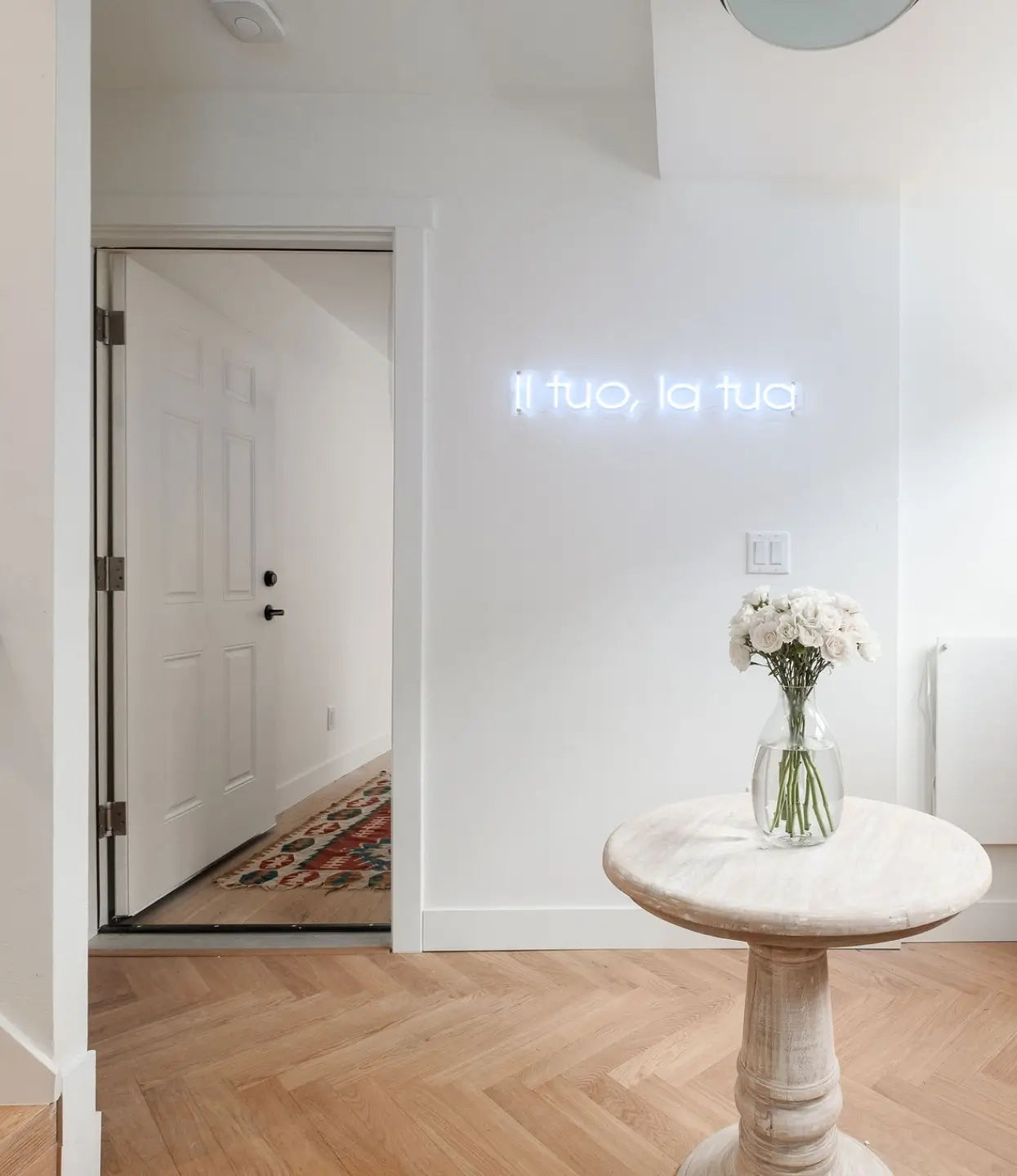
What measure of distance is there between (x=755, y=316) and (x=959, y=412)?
2.35 feet

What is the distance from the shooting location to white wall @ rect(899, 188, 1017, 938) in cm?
250

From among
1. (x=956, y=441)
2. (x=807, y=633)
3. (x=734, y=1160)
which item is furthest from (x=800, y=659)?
(x=956, y=441)

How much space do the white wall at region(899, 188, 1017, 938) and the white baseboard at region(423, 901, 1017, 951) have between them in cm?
89

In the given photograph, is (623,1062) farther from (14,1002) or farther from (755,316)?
(755,316)

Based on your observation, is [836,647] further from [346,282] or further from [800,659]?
[346,282]

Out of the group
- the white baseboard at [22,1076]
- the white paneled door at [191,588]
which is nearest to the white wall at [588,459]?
the white paneled door at [191,588]

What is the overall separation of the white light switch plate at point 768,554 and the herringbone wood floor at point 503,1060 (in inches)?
45.6

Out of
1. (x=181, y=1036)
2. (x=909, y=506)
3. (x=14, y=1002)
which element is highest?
(x=909, y=506)

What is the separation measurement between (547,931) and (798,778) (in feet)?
4.33

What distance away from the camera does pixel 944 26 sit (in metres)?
1.72

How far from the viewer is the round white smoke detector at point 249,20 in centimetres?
205

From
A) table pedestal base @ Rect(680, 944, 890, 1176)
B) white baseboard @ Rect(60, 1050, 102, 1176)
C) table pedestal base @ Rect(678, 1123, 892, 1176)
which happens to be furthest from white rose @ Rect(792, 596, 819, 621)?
white baseboard @ Rect(60, 1050, 102, 1176)

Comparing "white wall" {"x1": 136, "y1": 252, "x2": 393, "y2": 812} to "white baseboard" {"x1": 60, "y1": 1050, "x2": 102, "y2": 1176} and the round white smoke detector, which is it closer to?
the round white smoke detector

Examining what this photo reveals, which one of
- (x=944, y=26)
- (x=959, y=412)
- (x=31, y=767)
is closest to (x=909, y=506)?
(x=959, y=412)
